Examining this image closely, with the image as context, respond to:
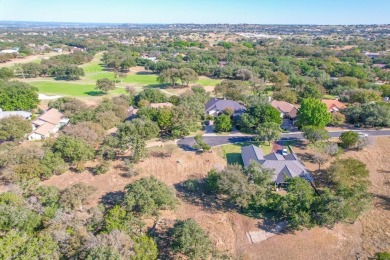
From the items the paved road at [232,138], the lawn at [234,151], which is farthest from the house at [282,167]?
the paved road at [232,138]

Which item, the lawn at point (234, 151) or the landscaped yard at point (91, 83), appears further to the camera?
the landscaped yard at point (91, 83)

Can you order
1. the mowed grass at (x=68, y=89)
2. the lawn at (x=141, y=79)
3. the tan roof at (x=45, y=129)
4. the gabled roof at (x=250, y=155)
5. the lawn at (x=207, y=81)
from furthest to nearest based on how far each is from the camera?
1. the lawn at (x=141, y=79)
2. the lawn at (x=207, y=81)
3. the mowed grass at (x=68, y=89)
4. the tan roof at (x=45, y=129)
5. the gabled roof at (x=250, y=155)

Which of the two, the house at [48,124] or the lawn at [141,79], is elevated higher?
the house at [48,124]

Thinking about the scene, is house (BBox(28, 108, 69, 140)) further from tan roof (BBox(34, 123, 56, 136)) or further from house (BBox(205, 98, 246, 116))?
house (BBox(205, 98, 246, 116))

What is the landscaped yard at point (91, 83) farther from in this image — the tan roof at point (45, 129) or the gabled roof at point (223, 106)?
the tan roof at point (45, 129)

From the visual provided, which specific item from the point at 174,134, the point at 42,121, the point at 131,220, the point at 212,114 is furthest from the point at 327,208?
the point at 42,121

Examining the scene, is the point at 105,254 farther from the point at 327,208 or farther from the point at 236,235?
the point at 327,208
